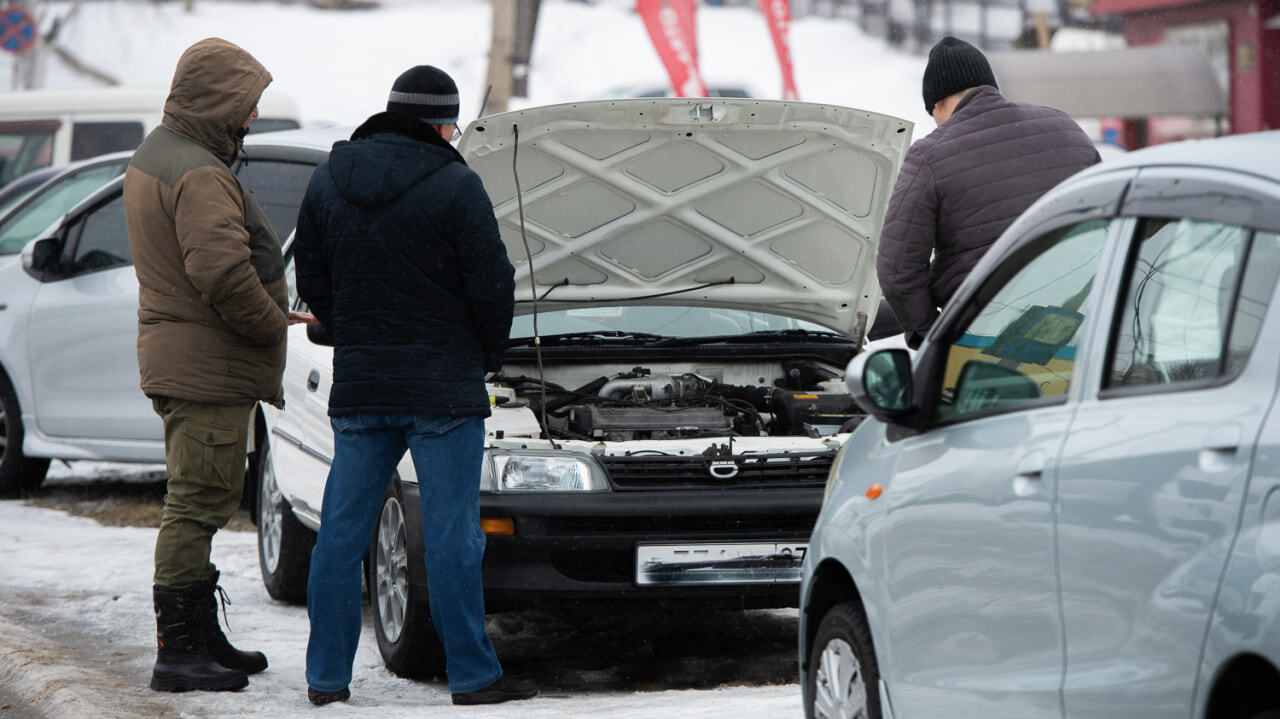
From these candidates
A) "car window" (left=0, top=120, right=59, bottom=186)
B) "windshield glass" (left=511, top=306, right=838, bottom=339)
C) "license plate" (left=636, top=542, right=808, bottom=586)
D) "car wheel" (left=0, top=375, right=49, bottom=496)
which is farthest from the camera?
"car window" (left=0, top=120, right=59, bottom=186)

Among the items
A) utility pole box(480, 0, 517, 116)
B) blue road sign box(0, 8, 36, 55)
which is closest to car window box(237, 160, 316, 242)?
utility pole box(480, 0, 517, 116)

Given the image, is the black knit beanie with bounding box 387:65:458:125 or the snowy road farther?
the black knit beanie with bounding box 387:65:458:125

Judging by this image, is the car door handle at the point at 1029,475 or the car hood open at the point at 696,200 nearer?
the car door handle at the point at 1029,475

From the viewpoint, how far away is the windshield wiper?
20.7ft

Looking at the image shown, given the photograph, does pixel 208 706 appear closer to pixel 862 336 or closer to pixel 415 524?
pixel 415 524

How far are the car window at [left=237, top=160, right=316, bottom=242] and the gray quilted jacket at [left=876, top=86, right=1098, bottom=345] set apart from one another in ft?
11.1

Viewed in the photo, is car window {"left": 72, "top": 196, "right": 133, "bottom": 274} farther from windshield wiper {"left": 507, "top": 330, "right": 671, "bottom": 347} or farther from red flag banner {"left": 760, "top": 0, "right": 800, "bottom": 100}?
red flag banner {"left": 760, "top": 0, "right": 800, "bottom": 100}

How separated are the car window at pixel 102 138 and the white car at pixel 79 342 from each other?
4084 millimetres

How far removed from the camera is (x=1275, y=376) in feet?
7.82

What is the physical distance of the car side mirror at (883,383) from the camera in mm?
3439

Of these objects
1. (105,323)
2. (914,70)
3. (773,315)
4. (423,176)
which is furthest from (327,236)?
(914,70)

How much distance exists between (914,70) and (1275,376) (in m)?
40.9

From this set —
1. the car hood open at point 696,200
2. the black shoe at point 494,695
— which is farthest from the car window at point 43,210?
the black shoe at point 494,695

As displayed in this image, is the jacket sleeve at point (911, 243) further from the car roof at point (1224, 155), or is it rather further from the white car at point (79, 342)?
the white car at point (79, 342)
